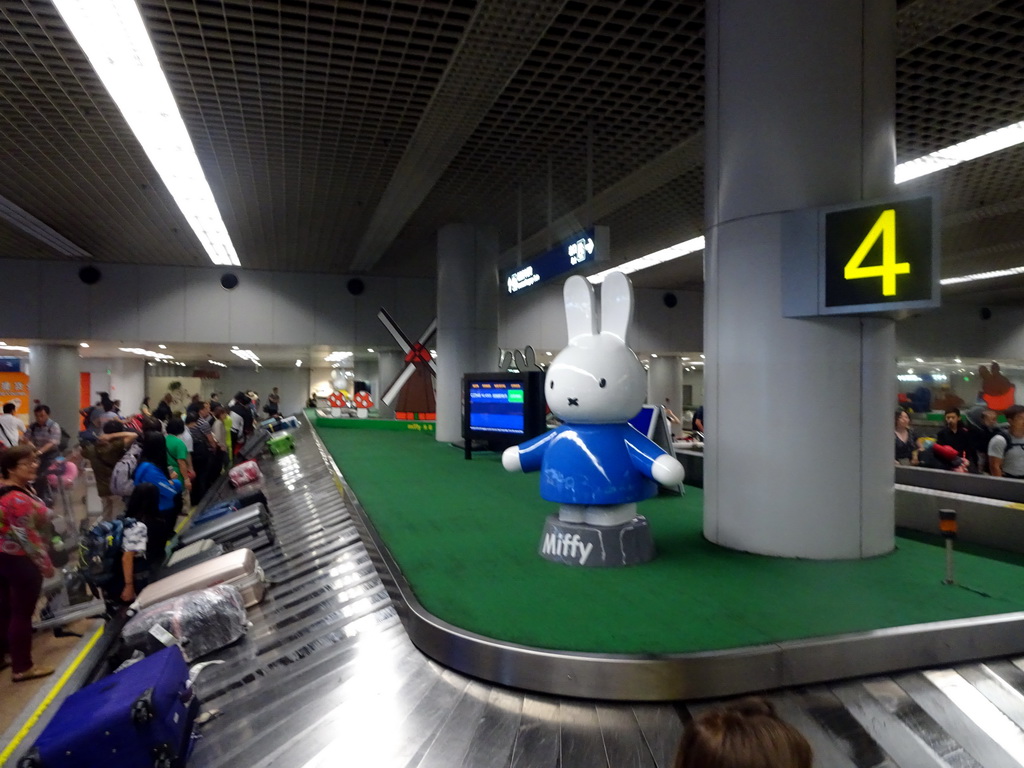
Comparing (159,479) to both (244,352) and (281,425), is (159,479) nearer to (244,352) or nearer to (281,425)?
(281,425)

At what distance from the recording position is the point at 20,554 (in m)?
4.65

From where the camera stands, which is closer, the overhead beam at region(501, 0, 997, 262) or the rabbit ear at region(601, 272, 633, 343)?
the rabbit ear at region(601, 272, 633, 343)

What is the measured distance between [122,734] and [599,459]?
9.20 ft

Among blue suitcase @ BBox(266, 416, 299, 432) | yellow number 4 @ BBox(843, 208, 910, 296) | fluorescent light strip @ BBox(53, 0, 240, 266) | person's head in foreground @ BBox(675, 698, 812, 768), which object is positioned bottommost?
blue suitcase @ BBox(266, 416, 299, 432)

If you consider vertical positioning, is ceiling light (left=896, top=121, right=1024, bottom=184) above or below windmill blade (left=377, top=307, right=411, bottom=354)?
above

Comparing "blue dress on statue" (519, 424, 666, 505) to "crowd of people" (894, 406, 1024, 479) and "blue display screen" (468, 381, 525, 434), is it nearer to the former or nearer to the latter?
"blue display screen" (468, 381, 525, 434)

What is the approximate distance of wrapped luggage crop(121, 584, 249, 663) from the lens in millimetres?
3973

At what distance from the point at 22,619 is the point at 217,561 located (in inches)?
55.8

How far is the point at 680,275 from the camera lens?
18.7 meters

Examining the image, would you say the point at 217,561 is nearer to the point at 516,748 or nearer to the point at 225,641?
the point at 225,641

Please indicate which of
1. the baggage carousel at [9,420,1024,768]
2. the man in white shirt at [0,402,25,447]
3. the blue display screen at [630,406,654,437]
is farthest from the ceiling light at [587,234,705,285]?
the baggage carousel at [9,420,1024,768]

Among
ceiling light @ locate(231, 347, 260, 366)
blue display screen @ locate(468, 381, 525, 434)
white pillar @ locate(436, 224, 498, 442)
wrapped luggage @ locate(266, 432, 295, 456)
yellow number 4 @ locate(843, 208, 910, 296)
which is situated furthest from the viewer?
ceiling light @ locate(231, 347, 260, 366)

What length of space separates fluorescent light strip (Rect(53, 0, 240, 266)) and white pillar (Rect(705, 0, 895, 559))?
508 cm

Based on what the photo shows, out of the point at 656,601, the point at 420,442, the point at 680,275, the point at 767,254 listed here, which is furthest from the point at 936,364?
the point at 656,601
